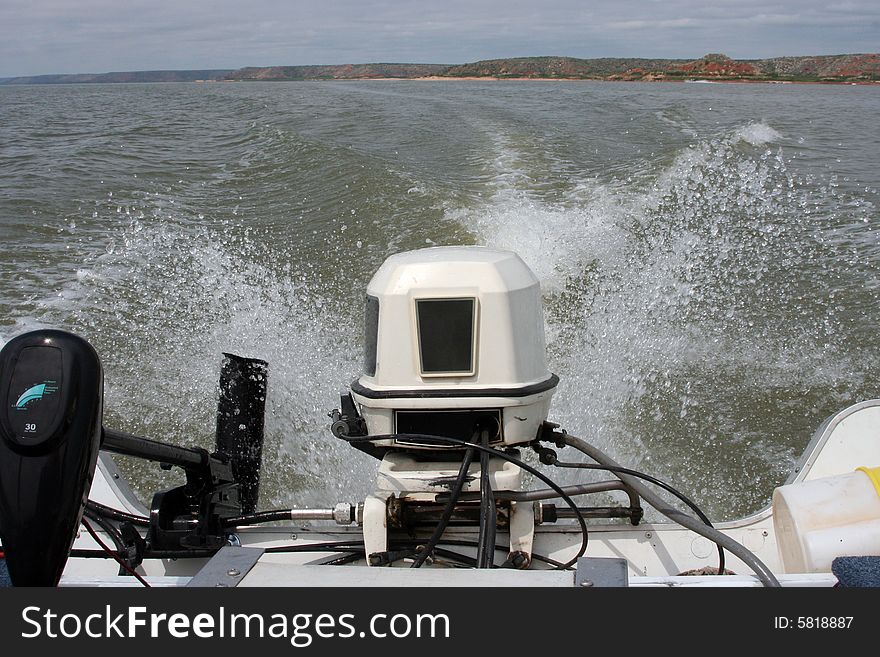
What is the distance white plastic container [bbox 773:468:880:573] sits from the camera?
1.73 metres

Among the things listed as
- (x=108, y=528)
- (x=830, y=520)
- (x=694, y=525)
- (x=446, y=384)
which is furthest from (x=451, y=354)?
(x=108, y=528)

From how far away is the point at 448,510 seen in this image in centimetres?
182

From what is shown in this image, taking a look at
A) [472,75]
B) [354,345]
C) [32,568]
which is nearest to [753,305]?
[354,345]

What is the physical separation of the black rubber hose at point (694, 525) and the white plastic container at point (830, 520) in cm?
13

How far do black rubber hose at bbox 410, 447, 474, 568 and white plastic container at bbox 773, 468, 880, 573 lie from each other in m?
0.67

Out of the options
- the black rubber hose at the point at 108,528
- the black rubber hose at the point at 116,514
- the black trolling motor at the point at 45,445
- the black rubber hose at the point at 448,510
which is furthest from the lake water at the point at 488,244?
the black trolling motor at the point at 45,445

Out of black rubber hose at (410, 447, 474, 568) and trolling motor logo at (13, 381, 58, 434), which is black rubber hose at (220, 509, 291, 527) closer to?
black rubber hose at (410, 447, 474, 568)

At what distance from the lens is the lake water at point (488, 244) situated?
4074 millimetres

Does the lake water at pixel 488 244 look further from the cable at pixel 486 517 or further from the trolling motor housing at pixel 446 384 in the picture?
the cable at pixel 486 517

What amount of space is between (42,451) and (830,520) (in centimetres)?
145

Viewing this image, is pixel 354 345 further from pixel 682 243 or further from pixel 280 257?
pixel 682 243

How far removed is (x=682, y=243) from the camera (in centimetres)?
629

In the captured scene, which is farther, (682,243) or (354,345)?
(682,243)

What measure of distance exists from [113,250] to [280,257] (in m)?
1.14
